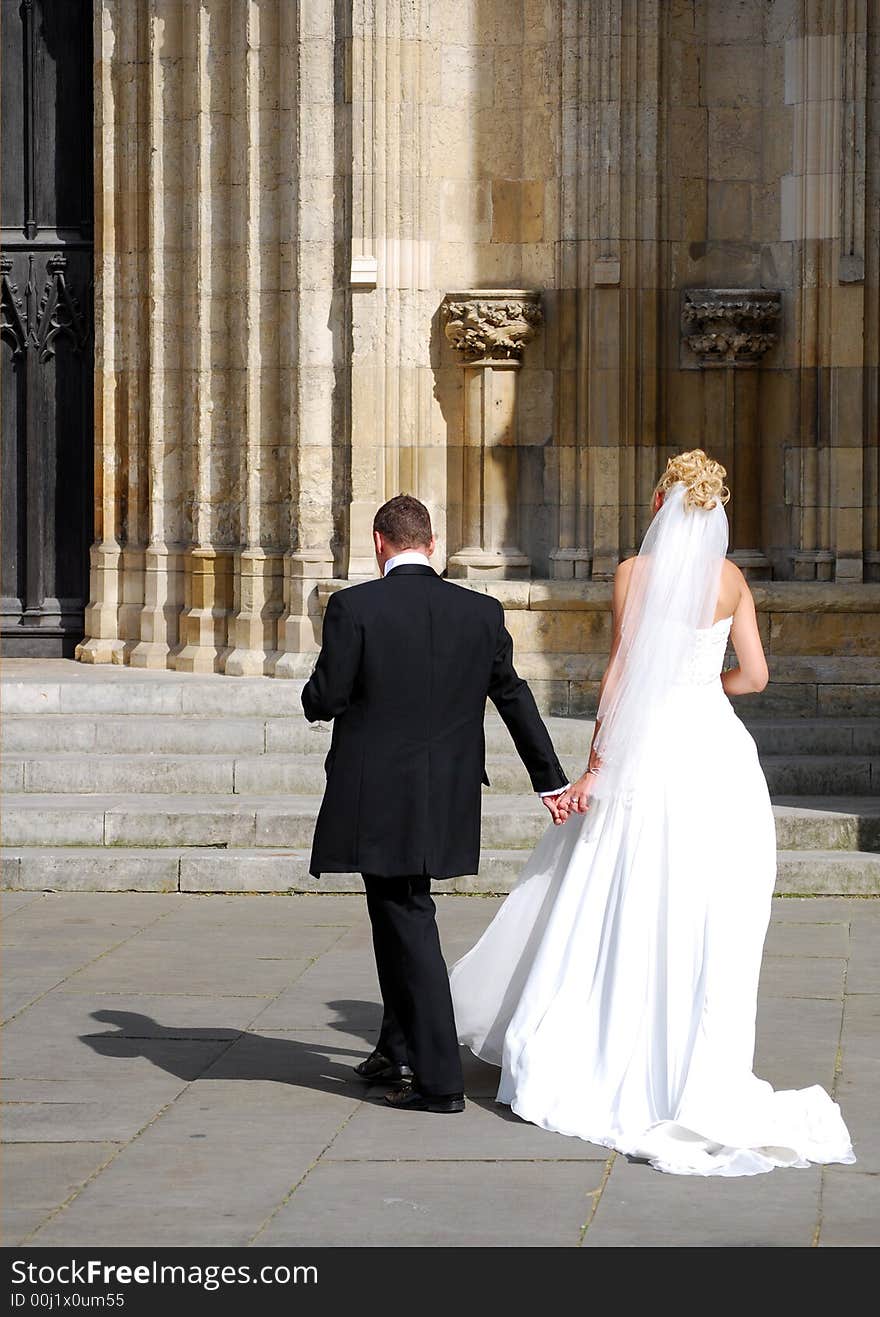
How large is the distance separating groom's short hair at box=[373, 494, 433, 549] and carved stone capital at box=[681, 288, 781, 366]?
6290 millimetres

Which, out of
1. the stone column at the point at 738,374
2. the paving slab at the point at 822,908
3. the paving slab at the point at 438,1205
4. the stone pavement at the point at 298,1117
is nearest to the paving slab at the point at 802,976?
the stone pavement at the point at 298,1117

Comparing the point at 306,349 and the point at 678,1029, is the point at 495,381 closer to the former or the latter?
the point at 306,349

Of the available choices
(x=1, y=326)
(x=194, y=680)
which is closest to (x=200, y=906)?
(x=194, y=680)

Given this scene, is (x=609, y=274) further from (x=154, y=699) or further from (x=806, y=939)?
(x=806, y=939)

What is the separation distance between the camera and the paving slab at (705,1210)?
5.14 m

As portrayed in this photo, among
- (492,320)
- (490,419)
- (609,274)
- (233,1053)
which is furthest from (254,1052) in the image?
(609,274)

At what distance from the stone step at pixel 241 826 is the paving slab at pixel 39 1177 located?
4.45 m

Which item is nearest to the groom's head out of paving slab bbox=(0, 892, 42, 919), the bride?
the bride

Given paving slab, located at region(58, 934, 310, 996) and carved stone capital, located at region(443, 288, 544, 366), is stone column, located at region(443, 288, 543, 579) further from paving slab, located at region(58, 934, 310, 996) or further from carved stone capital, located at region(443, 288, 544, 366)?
paving slab, located at region(58, 934, 310, 996)

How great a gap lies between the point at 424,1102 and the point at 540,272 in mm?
7205

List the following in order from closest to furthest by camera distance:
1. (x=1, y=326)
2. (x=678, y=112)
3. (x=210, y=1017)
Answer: (x=210, y=1017) < (x=678, y=112) < (x=1, y=326)

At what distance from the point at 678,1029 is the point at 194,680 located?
6.92 metres

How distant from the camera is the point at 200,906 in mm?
9758

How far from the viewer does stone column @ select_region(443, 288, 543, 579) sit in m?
12.5
